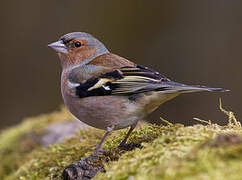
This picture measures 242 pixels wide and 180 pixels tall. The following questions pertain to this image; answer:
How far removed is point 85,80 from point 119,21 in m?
9.01

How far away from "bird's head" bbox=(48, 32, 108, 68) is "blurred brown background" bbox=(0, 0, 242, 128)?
6.05 m

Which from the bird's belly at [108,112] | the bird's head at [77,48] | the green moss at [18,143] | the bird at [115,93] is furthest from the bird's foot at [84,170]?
the green moss at [18,143]

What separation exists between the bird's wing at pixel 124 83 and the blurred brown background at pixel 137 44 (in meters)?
6.70

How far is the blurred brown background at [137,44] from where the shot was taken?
10.6 meters

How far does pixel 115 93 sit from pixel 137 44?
8694 millimetres

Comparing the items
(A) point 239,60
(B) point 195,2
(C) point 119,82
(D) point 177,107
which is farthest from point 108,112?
(B) point 195,2

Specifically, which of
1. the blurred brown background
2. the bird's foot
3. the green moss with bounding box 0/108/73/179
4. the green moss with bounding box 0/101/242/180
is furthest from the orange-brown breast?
the blurred brown background

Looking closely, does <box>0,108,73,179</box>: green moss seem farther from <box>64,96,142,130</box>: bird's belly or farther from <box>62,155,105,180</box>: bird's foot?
<box>62,155,105,180</box>: bird's foot

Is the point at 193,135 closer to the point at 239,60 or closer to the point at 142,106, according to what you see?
the point at 142,106

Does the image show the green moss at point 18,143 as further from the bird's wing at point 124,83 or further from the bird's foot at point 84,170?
the bird's foot at point 84,170

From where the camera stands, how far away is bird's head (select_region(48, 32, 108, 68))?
15.7 feet

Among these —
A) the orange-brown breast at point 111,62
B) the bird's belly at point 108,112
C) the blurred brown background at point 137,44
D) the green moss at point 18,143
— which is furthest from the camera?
the blurred brown background at point 137,44

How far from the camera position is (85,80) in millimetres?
4070

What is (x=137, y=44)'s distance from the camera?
1228 cm
